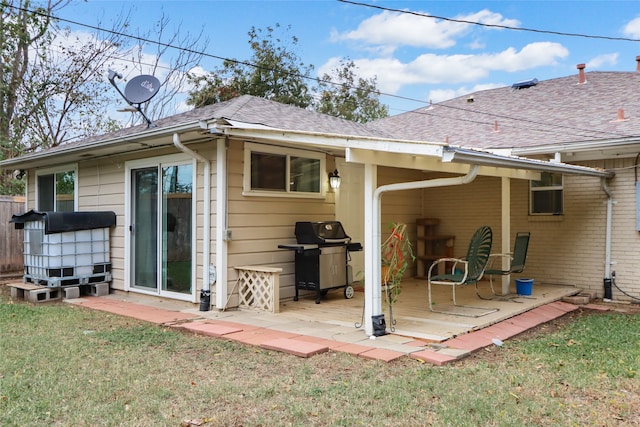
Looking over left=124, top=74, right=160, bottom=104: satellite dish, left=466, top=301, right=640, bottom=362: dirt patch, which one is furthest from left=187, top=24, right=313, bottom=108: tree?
left=466, top=301, right=640, bottom=362: dirt patch

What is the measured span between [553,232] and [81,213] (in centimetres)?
749

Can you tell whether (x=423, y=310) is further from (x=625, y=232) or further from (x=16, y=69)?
(x=16, y=69)

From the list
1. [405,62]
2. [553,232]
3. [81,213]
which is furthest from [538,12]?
[405,62]

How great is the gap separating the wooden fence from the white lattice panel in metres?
7.02

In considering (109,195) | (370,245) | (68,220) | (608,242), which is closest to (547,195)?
(608,242)

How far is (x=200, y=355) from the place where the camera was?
4.47 meters

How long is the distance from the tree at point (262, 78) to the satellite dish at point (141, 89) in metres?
12.4

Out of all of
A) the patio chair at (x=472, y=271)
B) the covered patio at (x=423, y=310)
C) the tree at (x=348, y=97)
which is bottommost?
the covered patio at (x=423, y=310)

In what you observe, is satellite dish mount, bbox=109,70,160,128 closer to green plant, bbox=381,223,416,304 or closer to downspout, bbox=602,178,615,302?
green plant, bbox=381,223,416,304

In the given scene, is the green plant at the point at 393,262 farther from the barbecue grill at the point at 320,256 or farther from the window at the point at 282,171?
the window at the point at 282,171

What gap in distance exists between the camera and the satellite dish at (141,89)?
24.9 ft

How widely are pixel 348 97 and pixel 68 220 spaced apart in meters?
18.4

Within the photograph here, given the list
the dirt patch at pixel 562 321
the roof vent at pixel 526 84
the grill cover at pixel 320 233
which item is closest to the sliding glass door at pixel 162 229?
the grill cover at pixel 320 233

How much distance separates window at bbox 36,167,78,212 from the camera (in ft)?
29.7
